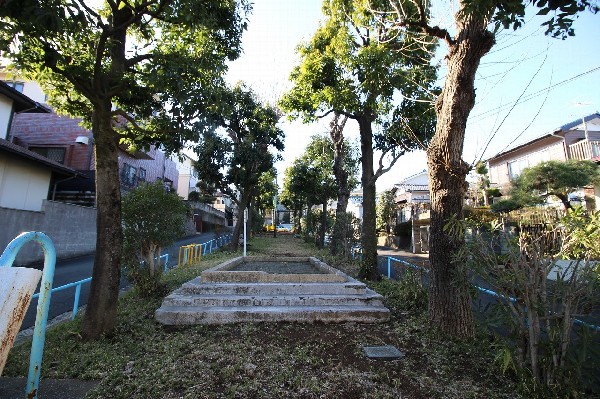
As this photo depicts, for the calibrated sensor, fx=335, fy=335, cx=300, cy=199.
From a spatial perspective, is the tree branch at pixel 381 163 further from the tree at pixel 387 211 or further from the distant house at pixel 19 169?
the tree at pixel 387 211

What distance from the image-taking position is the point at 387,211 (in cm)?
3183

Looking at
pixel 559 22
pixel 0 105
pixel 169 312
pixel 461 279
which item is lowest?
pixel 169 312

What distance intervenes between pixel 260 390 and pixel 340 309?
256 centimetres

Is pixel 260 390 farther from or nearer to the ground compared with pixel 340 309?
nearer to the ground

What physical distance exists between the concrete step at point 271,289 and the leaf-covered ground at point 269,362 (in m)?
0.98

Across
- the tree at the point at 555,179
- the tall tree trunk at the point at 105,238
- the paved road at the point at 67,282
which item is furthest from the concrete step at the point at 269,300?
the tree at the point at 555,179

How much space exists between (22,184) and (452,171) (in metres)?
16.5

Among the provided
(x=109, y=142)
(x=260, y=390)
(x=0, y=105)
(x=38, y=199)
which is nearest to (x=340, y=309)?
(x=260, y=390)

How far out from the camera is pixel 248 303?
584cm

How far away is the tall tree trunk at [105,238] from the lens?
4.61 m

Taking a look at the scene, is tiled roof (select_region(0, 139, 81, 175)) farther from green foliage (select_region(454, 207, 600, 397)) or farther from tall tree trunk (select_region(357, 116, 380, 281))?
green foliage (select_region(454, 207, 600, 397))

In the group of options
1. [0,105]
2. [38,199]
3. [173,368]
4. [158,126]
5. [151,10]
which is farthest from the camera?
[38,199]

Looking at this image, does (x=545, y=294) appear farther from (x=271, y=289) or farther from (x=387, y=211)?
(x=387, y=211)

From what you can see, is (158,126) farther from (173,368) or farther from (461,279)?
(461,279)
